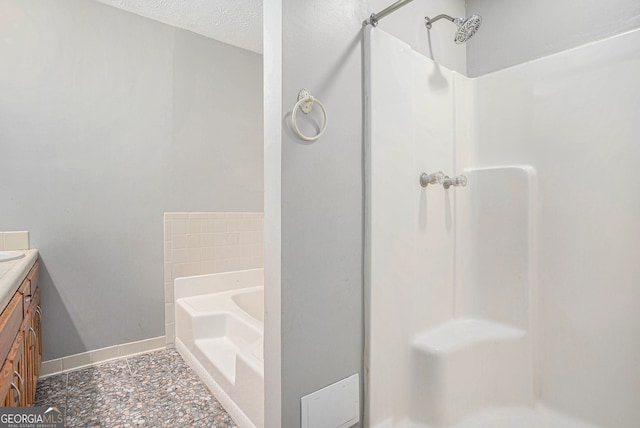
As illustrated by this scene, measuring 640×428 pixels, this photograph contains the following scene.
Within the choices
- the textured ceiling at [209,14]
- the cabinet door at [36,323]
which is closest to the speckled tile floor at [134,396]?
the cabinet door at [36,323]

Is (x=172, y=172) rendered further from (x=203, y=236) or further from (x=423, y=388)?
(x=423, y=388)

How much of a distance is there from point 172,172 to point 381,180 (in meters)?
1.82

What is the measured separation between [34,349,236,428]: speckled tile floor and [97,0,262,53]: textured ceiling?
244cm

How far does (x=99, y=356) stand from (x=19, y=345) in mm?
1101

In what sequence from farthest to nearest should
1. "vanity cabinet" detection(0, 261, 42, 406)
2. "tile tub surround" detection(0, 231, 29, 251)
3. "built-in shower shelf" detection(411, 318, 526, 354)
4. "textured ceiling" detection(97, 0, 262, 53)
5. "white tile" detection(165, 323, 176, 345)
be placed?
"white tile" detection(165, 323, 176, 345) → "textured ceiling" detection(97, 0, 262, 53) → "tile tub surround" detection(0, 231, 29, 251) → "built-in shower shelf" detection(411, 318, 526, 354) → "vanity cabinet" detection(0, 261, 42, 406)

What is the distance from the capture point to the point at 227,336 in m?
2.13

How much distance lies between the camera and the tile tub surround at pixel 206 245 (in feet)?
8.04

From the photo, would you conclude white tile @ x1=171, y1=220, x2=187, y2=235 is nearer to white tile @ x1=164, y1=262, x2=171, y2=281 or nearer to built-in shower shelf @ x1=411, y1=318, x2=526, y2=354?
white tile @ x1=164, y1=262, x2=171, y2=281

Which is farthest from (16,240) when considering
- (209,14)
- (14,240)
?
(209,14)

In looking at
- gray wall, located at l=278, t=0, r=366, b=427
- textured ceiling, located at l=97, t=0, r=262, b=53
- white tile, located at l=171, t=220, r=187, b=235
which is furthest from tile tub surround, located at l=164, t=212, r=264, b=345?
gray wall, located at l=278, t=0, r=366, b=427

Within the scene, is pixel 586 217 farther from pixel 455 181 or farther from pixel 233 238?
pixel 233 238

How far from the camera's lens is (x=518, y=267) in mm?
1578

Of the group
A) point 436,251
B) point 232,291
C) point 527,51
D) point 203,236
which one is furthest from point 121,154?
point 527,51

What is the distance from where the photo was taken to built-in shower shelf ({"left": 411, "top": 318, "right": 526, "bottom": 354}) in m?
1.40
